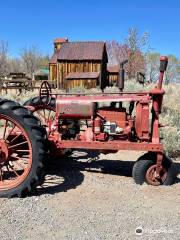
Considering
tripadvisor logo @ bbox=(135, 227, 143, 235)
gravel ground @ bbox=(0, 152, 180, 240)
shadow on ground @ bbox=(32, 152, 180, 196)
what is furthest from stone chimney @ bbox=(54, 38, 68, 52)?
tripadvisor logo @ bbox=(135, 227, 143, 235)

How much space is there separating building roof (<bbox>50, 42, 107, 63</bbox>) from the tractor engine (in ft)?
95.4

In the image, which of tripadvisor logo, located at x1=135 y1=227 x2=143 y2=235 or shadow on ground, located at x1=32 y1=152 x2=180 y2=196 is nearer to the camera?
tripadvisor logo, located at x1=135 y1=227 x2=143 y2=235

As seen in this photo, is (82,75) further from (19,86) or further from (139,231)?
(139,231)

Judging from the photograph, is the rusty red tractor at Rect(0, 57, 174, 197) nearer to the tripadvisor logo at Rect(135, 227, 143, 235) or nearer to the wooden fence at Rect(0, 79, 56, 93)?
the tripadvisor logo at Rect(135, 227, 143, 235)

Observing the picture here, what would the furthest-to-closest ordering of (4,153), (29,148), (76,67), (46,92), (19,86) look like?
(76,67)
(19,86)
(46,92)
(4,153)
(29,148)

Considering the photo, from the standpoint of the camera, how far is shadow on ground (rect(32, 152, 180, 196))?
19.2 ft

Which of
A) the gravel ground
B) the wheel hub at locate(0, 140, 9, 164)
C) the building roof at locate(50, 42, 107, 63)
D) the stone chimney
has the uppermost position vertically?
the stone chimney

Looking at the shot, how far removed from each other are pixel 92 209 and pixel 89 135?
1.34m

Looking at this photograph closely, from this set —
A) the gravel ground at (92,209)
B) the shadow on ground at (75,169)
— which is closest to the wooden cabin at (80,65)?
the shadow on ground at (75,169)

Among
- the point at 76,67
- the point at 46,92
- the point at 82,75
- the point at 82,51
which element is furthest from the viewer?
the point at 82,51

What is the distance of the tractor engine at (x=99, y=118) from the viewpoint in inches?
235

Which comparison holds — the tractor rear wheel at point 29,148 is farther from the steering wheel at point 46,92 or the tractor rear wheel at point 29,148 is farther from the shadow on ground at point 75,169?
the steering wheel at point 46,92

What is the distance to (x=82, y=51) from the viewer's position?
117 feet

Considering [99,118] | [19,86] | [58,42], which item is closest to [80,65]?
[58,42]
